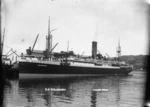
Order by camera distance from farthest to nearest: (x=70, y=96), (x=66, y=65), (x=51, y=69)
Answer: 1. (x=66, y=65)
2. (x=51, y=69)
3. (x=70, y=96)

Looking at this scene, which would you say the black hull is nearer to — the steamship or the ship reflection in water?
the steamship

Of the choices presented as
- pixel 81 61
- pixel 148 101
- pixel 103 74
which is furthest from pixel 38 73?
pixel 148 101

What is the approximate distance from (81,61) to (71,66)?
5933 millimetres

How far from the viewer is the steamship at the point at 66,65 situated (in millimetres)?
49531

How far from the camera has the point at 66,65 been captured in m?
55.8

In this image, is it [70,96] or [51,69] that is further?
[51,69]

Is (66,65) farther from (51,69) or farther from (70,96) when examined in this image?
(70,96)

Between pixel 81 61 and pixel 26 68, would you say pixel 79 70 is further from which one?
pixel 26 68

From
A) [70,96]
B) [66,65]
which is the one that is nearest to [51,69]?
[66,65]

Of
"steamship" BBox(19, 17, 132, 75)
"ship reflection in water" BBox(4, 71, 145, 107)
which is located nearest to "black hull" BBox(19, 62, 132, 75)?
"steamship" BBox(19, 17, 132, 75)

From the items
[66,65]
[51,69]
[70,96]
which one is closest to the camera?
[70,96]

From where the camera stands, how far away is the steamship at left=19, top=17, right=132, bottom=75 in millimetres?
49531

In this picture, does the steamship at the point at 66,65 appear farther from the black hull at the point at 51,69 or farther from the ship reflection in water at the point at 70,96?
the ship reflection in water at the point at 70,96

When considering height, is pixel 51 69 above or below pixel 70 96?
above
